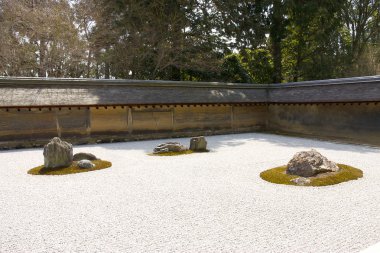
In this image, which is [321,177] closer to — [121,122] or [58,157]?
[58,157]

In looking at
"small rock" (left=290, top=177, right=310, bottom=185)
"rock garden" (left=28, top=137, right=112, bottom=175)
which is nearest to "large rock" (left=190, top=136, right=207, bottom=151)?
"rock garden" (left=28, top=137, right=112, bottom=175)

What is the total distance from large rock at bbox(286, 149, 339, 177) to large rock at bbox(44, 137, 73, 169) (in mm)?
7240

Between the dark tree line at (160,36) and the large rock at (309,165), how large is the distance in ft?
51.5

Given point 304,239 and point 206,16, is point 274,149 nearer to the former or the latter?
point 304,239

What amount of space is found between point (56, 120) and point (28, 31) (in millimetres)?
10896

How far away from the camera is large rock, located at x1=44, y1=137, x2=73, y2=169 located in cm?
991

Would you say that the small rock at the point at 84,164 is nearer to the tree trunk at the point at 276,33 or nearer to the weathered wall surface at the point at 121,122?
the weathered wall surface at the point at 121,122

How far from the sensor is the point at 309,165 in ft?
27.9

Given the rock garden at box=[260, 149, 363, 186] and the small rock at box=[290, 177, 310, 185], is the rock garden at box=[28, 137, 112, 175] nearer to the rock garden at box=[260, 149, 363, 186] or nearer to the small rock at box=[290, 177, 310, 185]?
the rock garden at box=[260, 149, 363, 186]

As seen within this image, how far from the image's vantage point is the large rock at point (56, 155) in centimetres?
991

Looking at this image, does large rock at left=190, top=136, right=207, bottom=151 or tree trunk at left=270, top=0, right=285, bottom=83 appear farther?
tree trunk at left=270, top=0, right=285, bottom=83

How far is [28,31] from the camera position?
72.1ft

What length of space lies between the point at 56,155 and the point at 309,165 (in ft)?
26.2

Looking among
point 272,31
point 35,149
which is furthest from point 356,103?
point 35,149
